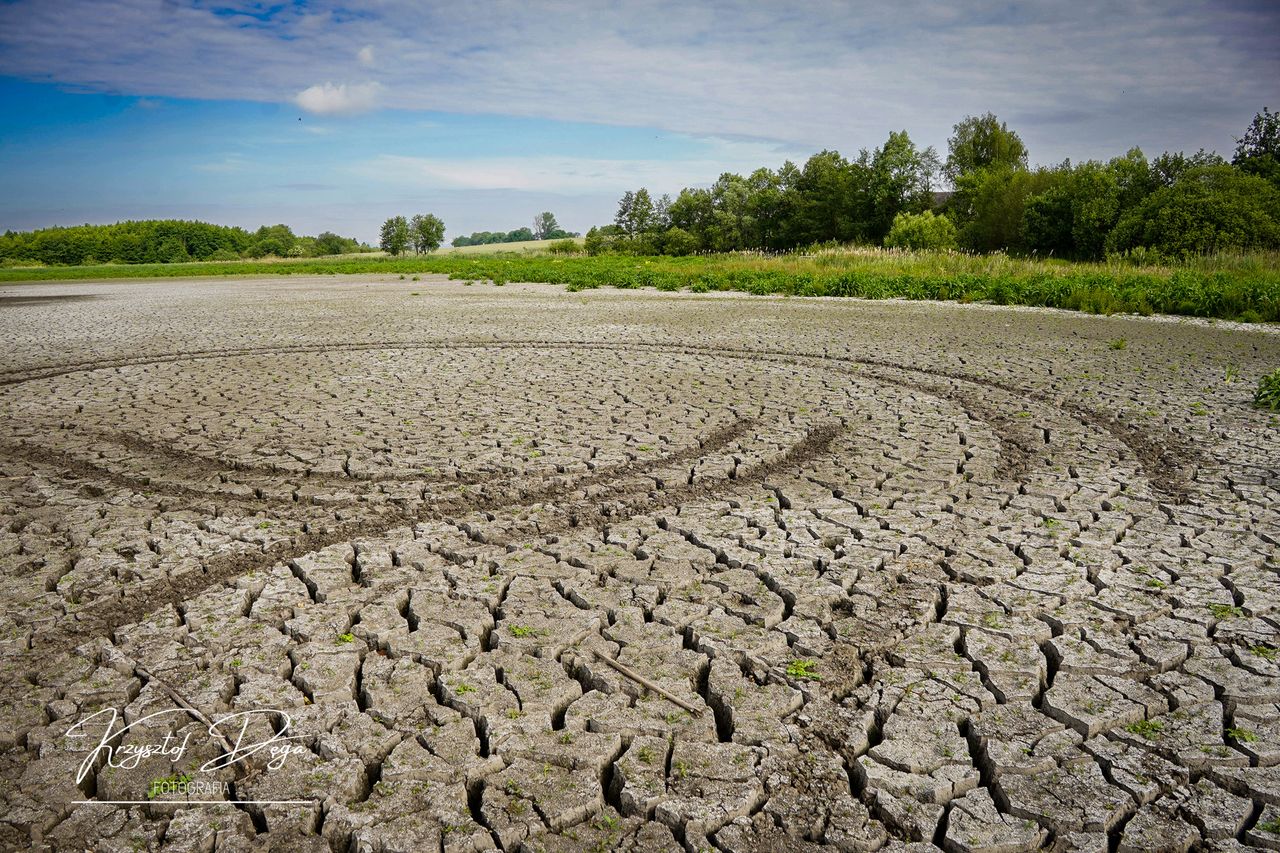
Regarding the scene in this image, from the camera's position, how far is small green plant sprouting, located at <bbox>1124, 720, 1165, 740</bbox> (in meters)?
2.77

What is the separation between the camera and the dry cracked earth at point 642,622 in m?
2.44

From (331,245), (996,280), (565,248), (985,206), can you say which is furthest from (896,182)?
(331,245)

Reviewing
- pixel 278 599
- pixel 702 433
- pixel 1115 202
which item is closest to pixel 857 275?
pixel 702 433

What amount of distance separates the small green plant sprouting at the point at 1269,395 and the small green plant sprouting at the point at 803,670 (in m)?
7.35

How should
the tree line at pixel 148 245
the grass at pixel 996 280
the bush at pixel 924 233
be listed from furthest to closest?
1. the tree line at pixel 148 245
2. the bush at pixel 924 233
3. the grass at pixel 996 280

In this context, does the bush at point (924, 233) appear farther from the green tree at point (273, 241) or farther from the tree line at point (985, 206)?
the green tree at point (273, 241)

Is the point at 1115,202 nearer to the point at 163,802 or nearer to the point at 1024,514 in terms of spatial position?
the point at 1024,514

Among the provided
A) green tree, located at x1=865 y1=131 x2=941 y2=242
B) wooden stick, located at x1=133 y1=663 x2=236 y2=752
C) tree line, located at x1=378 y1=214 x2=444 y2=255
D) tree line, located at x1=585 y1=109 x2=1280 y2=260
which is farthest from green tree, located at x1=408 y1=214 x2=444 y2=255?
wooden stick, located at x1=133 y1=663 x2=236 y2=752

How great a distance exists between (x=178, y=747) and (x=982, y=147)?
3115 inches

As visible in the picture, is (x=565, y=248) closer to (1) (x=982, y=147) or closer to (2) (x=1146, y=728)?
(1) (x=982, y=147)

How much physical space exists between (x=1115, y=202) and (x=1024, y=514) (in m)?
44.1

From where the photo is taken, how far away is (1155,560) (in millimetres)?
4262

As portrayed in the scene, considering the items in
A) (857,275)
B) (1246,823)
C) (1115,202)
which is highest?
(1115,202)

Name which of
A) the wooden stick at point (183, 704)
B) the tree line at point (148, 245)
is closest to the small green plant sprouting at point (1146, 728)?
the wooden stick at point (183, 704)
